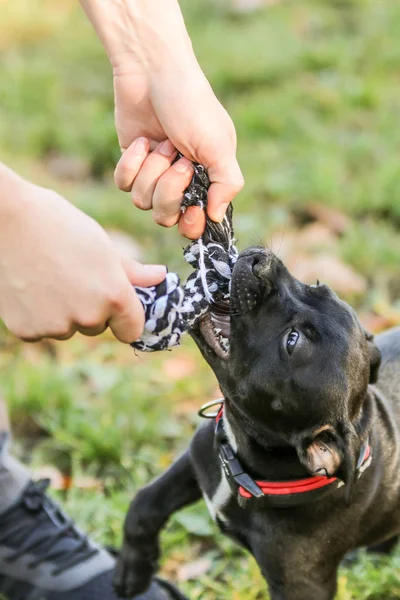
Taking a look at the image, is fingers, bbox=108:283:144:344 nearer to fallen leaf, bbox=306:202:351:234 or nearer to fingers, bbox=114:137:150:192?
fingers, bbox=114:137:150:192

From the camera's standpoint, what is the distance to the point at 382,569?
3369mm

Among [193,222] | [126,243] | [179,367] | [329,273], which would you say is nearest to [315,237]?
[329,273]

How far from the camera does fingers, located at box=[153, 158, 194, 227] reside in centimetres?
253

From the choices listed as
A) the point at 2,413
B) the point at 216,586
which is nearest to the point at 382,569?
the point at 216,586

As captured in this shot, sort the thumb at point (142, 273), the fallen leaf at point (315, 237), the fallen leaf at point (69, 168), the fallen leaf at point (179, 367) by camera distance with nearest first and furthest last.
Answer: the thumb at point (142, 273), the fallen leaf at point (179, 367), the fallen leaf at point (315, 237), the fallen leaf at point (69, 168)

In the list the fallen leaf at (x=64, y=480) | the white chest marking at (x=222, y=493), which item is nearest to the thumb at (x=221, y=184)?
the white chest marking at (x=222, y=493)

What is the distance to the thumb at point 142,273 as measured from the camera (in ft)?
6.75

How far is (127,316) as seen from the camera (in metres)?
1.92

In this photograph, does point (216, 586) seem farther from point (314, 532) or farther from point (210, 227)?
point (210, 227)

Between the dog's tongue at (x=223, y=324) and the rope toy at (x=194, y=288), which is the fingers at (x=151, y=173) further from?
the dog's tongue at (x=223, y=324)

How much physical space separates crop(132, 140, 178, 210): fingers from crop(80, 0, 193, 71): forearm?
0.24 m

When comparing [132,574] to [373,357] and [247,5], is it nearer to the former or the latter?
[373,357]

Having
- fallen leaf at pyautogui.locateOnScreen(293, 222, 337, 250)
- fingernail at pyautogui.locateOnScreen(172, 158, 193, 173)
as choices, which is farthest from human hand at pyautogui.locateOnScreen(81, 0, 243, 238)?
fallen leaf at pyautogui.locateOnScreen(293, 222, 337, 250)

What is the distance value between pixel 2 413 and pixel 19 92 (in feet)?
12.8
